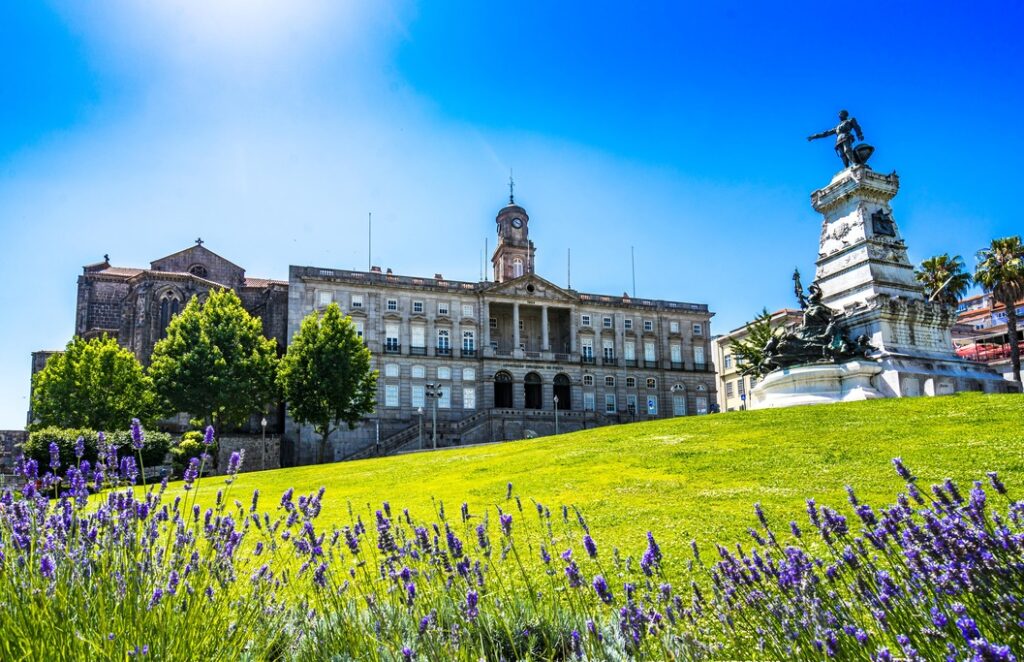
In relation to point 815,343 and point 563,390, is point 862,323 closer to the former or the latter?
point 815,343

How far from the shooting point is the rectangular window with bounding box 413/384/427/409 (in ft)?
192

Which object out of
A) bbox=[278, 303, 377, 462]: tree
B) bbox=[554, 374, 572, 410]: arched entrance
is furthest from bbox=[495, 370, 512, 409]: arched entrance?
bbox=[278, 303, 377, 462]: tree

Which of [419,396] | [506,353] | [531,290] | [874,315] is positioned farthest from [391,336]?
[874,315]

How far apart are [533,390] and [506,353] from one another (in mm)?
4771

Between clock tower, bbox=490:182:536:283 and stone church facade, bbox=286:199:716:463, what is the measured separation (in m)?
0.14

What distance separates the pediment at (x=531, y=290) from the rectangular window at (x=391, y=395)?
11.8 meters

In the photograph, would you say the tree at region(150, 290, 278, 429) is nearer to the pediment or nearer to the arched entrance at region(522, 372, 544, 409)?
the pediment

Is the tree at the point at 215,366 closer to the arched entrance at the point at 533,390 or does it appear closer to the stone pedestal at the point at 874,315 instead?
the arched entrance at the point at 533,390

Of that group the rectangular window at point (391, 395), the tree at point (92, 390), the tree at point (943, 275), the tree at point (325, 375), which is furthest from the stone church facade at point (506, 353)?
the tree at point (943, 275)

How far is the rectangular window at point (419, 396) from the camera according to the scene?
58.4 meters

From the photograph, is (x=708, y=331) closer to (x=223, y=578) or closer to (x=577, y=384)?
(x=577, y=384)

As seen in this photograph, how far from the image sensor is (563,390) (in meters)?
64.6

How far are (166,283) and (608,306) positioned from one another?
39.0m

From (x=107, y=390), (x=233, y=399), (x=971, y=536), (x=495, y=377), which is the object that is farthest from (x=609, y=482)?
(x=495, y=377)
